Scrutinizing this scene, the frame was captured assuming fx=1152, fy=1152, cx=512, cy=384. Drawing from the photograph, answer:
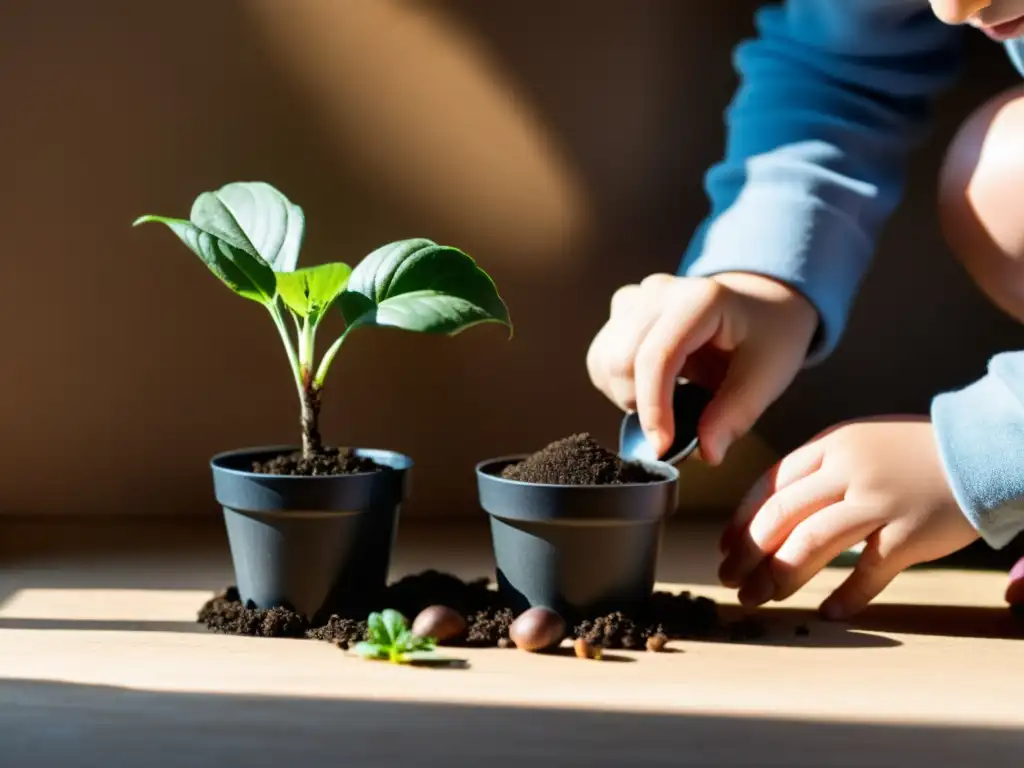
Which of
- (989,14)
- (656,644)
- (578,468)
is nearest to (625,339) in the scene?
(578,468)

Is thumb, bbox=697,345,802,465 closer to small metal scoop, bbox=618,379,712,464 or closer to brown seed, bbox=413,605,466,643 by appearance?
small metal scoop, bbox=618,379,712,464

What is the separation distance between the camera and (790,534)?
96 centimetres

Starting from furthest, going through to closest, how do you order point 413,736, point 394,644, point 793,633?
point 793,633 → point 394,644 → point 413,736

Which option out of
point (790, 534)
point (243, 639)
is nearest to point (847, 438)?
point (790, 534)

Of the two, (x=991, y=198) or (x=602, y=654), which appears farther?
(x=991, y=198)

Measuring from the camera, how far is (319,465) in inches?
36.0

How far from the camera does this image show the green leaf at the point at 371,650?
831 mm

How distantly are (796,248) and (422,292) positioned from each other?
1.34ft

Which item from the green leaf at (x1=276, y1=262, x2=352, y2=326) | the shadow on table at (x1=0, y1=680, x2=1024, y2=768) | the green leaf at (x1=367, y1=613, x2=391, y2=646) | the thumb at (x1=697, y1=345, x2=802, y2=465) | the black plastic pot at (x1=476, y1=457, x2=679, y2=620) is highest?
the green leaf at (x1=276, y1=262, x2=352, y2=326)

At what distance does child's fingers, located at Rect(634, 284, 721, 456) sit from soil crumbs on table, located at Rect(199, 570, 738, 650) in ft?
0.47

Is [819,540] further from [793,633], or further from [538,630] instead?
[538,630]

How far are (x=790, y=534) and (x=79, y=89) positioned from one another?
899 millimetres

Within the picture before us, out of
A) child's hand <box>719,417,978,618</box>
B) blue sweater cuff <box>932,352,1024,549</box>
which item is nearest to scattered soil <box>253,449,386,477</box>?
child's hand <box>719,417,978,618</box>

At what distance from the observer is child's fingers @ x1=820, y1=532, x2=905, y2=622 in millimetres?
935
